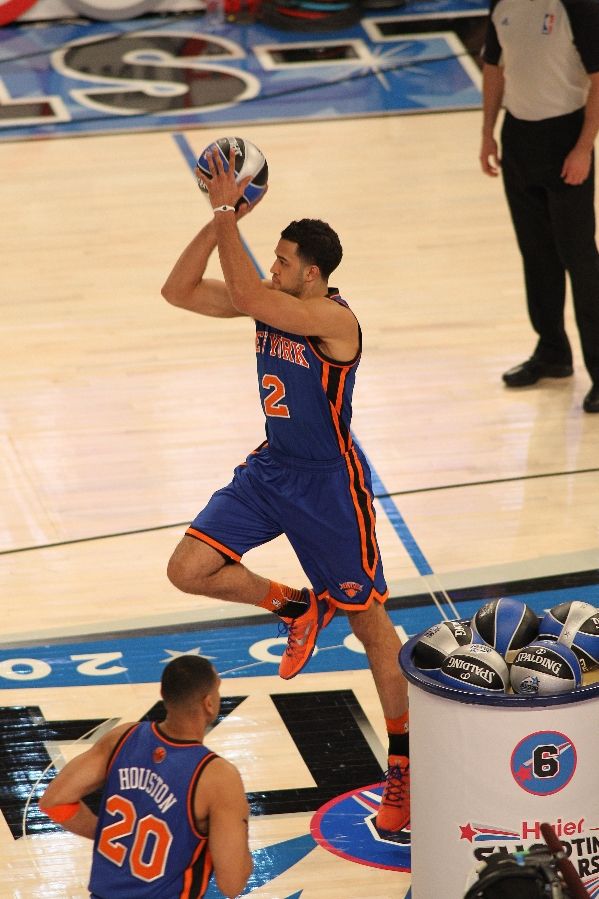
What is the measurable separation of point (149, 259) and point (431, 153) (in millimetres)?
2906

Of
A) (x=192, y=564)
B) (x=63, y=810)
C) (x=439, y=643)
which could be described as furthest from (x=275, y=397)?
(x=63, y=810)

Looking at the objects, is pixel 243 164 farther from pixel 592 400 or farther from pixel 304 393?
pixel 592 400

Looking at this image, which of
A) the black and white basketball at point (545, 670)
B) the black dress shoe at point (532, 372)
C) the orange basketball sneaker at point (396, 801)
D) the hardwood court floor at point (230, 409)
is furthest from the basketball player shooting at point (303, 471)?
the black dress shoe at point (532, 372)

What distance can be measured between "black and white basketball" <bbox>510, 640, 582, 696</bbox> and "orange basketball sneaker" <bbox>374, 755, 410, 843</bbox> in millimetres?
961

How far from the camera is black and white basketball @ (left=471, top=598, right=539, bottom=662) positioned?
4309 mm

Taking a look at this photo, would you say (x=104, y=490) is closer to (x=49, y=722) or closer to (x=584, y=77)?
(x=49, y=722)

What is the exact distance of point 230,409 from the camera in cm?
812

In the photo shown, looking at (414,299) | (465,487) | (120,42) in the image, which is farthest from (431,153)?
(465,487)

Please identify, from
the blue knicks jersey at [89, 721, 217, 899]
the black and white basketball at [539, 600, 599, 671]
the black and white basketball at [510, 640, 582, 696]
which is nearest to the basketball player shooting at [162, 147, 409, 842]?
the black and white basketball at [539, 600, 599, 671]

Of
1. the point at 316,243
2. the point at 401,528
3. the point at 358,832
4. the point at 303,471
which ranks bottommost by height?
the point at 401,528

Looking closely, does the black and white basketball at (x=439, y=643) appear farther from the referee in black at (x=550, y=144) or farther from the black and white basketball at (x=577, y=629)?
the referee in black at (x=550, y=144)

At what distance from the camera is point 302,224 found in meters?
5.02

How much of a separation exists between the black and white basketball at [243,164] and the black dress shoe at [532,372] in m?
3.57

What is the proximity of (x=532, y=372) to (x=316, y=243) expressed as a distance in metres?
3.63
